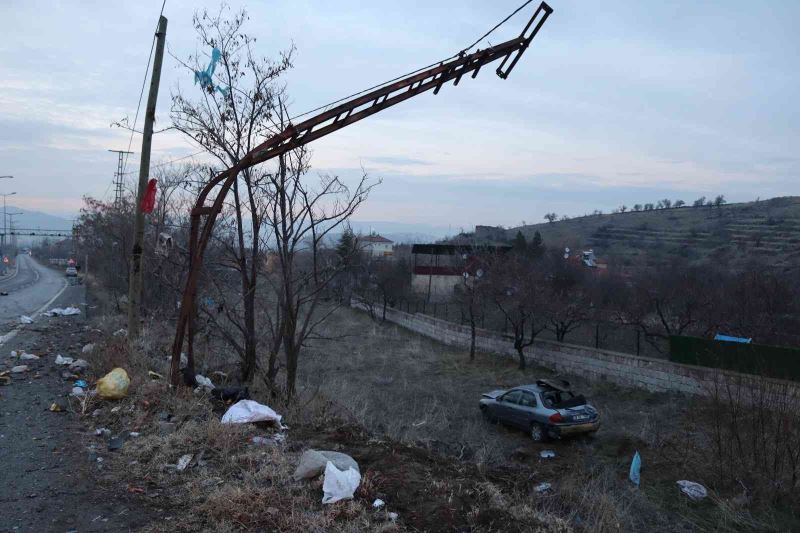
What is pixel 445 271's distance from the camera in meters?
49.9

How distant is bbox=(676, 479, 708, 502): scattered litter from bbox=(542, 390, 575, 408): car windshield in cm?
580

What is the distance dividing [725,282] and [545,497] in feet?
87.6

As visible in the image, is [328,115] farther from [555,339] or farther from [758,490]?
[555,339]

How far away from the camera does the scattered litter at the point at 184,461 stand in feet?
19.7

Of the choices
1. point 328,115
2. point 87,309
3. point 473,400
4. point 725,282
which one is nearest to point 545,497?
point 328,115

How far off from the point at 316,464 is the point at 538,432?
12.6 metres

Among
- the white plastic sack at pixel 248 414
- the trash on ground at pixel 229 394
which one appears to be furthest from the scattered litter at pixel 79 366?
the white plastic sack at pixel 248 414

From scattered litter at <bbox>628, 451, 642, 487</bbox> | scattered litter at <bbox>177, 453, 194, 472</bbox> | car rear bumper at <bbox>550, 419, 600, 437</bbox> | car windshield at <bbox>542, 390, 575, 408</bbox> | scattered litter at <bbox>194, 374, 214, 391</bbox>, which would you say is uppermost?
scattered litter at <bbox>177, 453, 194, 472</bbox>

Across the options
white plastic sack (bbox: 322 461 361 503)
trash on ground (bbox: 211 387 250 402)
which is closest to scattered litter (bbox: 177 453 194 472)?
white plastic sack (bbox: 322 461 361 503)

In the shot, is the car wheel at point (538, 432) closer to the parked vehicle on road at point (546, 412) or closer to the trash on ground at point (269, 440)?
the parked vehicle on road at point (546, 412)

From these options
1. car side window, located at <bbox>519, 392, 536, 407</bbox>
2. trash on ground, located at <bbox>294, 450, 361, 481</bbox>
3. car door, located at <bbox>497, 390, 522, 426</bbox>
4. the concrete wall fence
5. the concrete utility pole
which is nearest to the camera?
trash on ground, located at <bbox>294, 450, 361, 481</bbox>

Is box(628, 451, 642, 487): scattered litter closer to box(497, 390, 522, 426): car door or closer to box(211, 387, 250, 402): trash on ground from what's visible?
box(497, 390, 522, 426): car door

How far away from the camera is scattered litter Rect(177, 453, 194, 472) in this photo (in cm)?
600

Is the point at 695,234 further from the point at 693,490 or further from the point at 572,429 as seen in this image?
the point at 693,490
